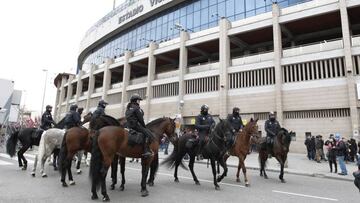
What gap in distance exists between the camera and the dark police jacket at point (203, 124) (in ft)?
29.0

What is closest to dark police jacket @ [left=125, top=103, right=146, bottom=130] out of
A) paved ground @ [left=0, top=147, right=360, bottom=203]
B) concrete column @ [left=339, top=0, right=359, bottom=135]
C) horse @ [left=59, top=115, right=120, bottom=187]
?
horse @ [left=59, top=115, right=120, bottom=187]

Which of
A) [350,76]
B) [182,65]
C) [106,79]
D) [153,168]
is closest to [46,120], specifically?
[153,168]

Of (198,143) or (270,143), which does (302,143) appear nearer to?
(270,143)

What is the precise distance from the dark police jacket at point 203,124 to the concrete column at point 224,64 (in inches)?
801

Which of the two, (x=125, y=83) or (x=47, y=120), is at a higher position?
(x=125, y=83)

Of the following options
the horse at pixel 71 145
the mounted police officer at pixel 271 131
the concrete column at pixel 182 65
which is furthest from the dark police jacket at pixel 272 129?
the concrete column at pixel 182 65

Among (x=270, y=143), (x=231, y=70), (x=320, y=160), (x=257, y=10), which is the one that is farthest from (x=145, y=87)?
(x=270, y=143)

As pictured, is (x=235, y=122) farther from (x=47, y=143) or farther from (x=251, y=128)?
(x=47, y=143)

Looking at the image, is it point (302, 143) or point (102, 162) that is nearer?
point (102, 162)

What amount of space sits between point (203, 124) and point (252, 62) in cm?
2158

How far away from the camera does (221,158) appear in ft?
27.6

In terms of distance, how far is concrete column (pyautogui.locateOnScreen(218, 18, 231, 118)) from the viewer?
29.4 metres

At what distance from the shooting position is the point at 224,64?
3020cm

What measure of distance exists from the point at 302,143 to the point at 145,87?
908 inches
